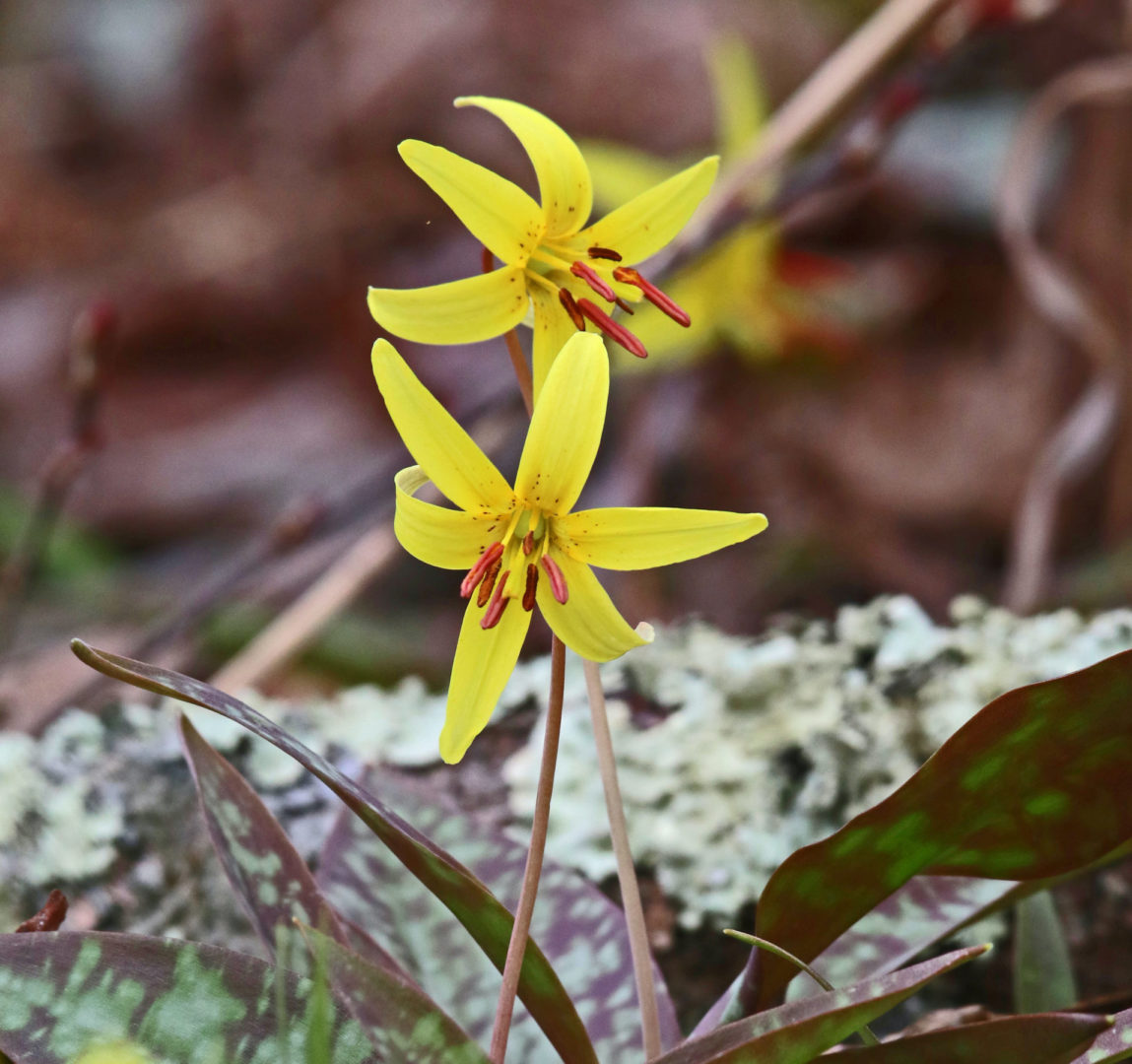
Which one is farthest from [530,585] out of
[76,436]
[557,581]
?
[76,436]

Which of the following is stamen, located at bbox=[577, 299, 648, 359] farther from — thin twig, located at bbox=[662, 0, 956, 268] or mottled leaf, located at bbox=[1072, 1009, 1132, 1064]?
thin twig, located at bbox=[662, 0, 956, 268]

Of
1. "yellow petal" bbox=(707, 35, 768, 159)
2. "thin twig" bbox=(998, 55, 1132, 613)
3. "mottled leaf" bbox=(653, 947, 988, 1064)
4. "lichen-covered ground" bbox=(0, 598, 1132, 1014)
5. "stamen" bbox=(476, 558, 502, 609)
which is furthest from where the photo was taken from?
"yellow petal" bbox=(707, 35, 768, 159)

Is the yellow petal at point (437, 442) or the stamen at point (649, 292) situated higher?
the stamen at point (649, 292)

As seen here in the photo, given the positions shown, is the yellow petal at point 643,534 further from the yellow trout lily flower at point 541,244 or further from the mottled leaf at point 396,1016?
the mottled leaf at point 396,1016

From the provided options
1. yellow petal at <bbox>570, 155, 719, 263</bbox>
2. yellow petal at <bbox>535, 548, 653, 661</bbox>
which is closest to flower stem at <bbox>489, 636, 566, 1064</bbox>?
yellow petal at <bbox>535, 548, 653, 661</bbox>

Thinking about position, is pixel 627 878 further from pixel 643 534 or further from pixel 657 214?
pixel 657 214

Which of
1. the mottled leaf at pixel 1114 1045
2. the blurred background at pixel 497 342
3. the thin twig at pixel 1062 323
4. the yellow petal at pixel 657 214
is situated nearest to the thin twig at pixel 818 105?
the blurred background at pixel 497 342

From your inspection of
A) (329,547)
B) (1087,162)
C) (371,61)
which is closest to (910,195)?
(1087,162)
